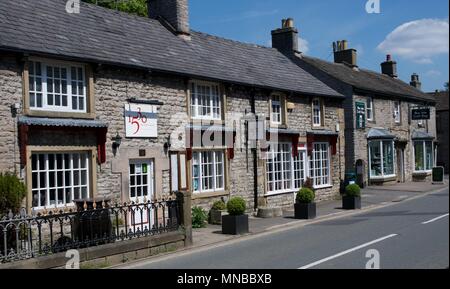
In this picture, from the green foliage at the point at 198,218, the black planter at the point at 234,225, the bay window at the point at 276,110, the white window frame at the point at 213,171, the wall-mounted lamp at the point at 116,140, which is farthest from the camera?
the bay window at the point at 276,110

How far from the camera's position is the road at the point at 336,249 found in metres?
→ 9.84

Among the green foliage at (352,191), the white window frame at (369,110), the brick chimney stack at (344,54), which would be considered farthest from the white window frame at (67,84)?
the brick chimney stack at (344,54)

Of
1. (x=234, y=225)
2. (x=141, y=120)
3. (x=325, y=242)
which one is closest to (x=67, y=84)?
Result: (x=141, y=120)

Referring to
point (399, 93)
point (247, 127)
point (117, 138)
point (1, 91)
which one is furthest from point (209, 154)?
point (399, 93)

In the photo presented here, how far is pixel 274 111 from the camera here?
21391 mm

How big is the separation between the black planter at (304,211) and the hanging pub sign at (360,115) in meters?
13.5

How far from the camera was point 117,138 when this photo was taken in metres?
14.5

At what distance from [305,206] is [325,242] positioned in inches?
218

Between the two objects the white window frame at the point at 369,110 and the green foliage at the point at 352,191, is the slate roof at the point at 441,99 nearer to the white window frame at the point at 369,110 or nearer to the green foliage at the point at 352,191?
the white window frame at the point at 369,110

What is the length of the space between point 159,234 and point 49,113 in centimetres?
393

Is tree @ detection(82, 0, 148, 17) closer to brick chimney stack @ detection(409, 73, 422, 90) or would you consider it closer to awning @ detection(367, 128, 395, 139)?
awning @ detection(367, 128, 395, 139)

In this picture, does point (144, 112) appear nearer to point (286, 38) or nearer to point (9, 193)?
point (9, 193)

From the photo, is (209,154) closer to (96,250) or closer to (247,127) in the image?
(247,127)

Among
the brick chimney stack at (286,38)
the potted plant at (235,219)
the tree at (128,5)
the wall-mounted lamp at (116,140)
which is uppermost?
the tree at (128,5)
